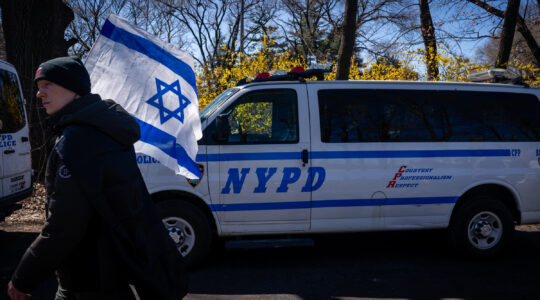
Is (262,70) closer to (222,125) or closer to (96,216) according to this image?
(222,125)

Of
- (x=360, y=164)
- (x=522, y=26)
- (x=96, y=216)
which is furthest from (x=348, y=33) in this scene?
(x=96, y=216)

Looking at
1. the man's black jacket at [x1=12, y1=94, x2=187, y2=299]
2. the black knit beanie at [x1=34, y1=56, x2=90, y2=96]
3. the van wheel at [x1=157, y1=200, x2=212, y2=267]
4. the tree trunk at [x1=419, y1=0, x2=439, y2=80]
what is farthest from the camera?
the tree trunk at [x1=419, y1=0, x2=439, y2=80]

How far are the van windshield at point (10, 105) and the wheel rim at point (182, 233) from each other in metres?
3.03

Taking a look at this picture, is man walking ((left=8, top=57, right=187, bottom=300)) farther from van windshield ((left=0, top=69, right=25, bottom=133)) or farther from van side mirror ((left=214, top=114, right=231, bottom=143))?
van windshield ((left=0, top=69, right=25, bottom=133))

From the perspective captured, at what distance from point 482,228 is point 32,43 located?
9441mm

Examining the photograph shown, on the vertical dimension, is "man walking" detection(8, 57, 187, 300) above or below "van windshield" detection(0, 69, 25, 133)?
below

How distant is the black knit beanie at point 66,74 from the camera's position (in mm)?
1920

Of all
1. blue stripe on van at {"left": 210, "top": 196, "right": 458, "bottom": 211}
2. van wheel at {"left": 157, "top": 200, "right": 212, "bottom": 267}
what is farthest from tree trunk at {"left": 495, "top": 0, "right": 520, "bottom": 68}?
van wheel at {"left": 157, "top": 200, "right": 212, "bottom": 267}

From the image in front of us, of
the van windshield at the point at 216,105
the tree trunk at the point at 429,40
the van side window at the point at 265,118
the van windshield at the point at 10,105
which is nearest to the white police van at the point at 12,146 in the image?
the van windshield at the point at 10,105

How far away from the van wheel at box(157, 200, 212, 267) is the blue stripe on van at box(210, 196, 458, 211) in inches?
8.7

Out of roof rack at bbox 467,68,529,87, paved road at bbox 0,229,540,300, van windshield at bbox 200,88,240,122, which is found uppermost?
roof rack at bbox 467,68,529,87

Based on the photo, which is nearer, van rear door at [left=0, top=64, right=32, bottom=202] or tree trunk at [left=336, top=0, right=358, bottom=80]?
van rear door at [left=0, top=64, right=32, bottom=202]

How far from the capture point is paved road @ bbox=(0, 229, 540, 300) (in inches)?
170

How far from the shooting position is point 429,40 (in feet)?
40.5
